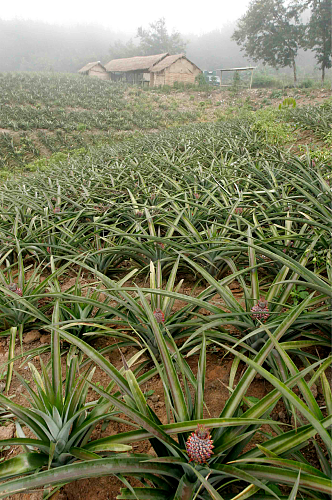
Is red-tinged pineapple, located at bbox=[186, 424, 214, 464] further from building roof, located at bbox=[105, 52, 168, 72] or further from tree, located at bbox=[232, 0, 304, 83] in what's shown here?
tree, located at bbox=[232, 0, 304, 83]

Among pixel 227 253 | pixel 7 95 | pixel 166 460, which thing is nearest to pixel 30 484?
pixel 166 460

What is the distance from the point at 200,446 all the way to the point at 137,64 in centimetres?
3131

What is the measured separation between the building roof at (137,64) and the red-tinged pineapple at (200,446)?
95.7ft

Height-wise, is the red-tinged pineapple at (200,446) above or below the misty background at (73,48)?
below

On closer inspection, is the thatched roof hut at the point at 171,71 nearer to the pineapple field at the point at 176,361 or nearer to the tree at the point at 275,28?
the tree at the point at 275,28

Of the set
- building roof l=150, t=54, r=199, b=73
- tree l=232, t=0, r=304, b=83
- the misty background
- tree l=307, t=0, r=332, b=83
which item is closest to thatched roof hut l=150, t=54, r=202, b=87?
building roof l=150, t=54, r=199, b=73

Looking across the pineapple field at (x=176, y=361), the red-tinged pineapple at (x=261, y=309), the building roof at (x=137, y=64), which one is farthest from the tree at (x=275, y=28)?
the red-tinged pineapple at (x=261, y=309)

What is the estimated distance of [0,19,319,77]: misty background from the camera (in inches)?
2275

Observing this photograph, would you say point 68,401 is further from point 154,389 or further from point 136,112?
point 136,112

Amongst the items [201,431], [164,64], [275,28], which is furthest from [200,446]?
[275,28]

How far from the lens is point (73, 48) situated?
74.7 meters

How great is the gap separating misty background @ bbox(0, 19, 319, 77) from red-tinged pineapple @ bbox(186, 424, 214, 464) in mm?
62210

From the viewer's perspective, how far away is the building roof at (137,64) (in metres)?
24.8

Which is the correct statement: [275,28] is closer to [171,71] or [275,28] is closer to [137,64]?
[171,71]
